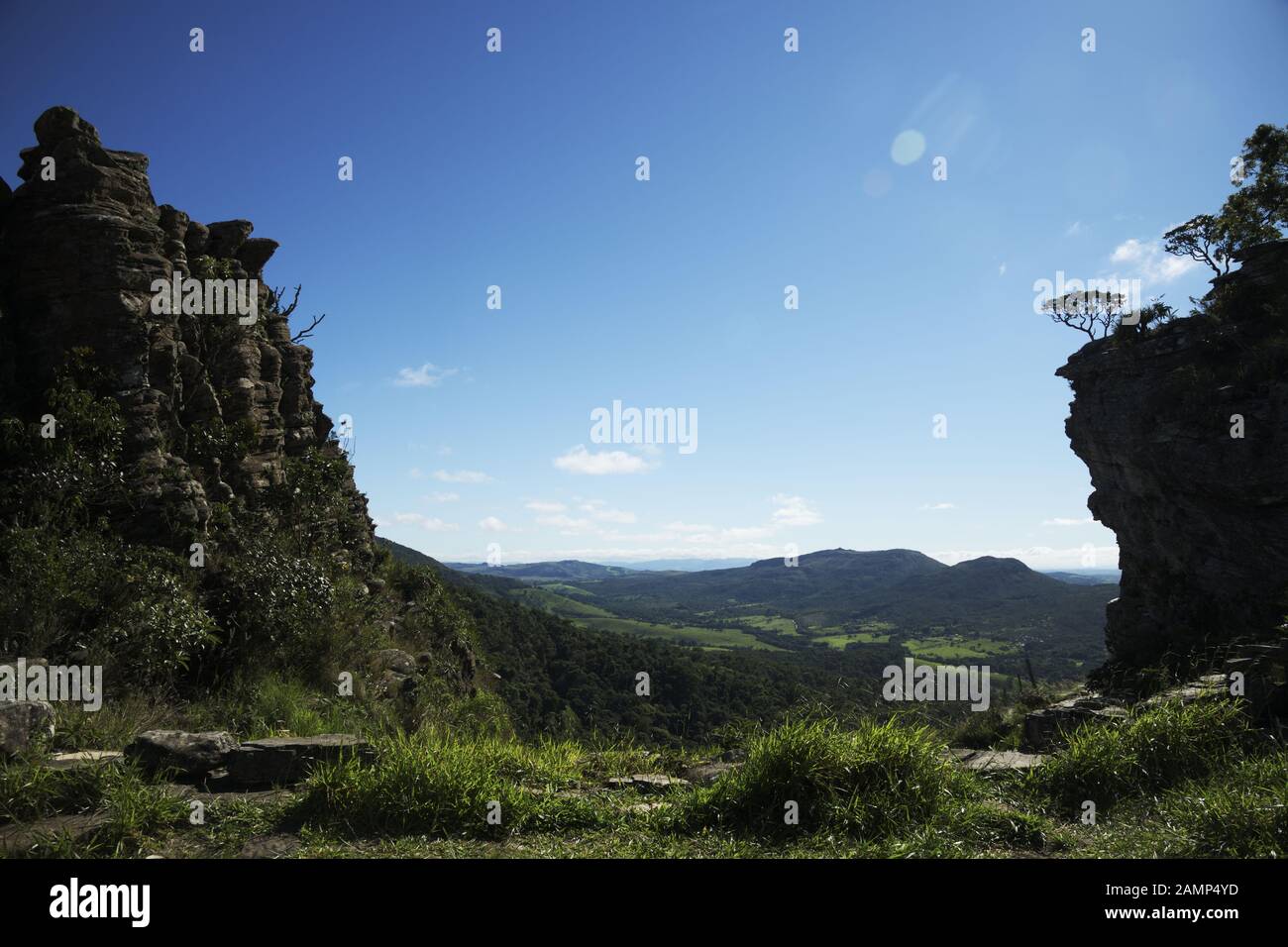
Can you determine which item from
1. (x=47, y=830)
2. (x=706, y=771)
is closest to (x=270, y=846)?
(x=47, y=830)

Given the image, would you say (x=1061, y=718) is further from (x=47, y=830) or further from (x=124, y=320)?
(x=124, y=320)

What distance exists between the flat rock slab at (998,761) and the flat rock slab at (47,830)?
8038 mm

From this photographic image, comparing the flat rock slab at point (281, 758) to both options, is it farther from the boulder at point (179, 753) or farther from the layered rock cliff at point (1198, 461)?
the layered rock cliff at point (1198, 461)

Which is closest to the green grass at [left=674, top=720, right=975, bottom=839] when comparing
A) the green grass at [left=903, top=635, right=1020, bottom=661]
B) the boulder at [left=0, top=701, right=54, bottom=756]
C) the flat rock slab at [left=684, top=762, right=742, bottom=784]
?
the flat rock slab at [left=684, top=762, right=742, bottom=784]

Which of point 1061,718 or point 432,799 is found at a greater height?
point 432,799

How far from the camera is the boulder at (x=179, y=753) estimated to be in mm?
5805

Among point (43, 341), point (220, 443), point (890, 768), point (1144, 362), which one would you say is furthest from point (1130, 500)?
point (43, 341)

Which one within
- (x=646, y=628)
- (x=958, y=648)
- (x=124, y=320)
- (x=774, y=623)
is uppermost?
(x=124, y=320)

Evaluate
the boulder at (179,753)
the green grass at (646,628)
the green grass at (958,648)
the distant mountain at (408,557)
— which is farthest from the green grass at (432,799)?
the green grass at (646,628)

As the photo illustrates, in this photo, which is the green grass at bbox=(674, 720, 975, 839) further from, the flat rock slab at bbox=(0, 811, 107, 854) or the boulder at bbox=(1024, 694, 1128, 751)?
the flat rock slab at bbox=(0, 811, 107, 854)

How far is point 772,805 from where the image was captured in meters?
5.25

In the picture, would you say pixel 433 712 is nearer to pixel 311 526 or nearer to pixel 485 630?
pixel 311 526

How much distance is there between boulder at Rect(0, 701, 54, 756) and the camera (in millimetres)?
5422

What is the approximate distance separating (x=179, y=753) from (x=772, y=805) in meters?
5.73
